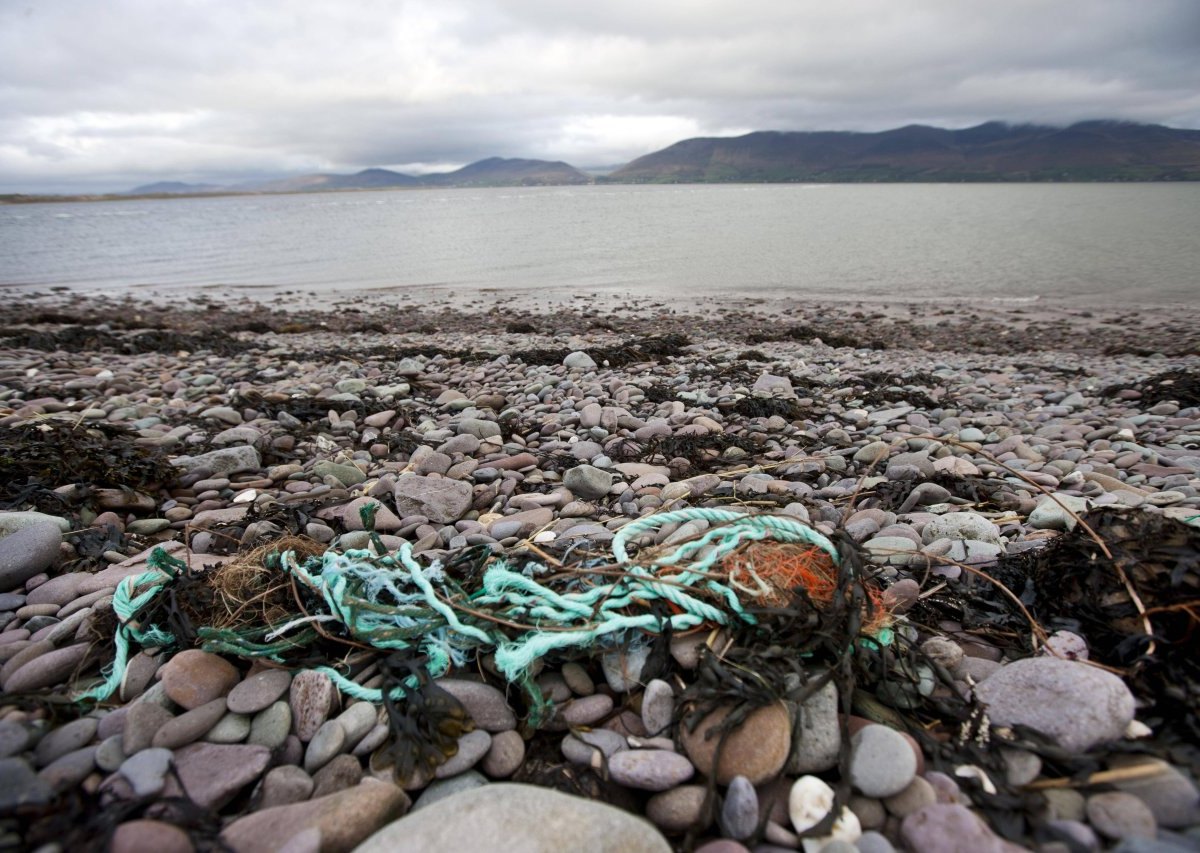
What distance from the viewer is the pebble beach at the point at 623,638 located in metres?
1.49

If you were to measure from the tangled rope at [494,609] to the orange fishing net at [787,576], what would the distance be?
0.04m

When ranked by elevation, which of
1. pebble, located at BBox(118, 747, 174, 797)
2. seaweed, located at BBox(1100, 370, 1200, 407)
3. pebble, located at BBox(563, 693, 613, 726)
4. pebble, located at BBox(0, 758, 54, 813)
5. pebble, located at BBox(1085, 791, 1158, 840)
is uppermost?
pebble, located at BBox(0, 758, 54, 813)

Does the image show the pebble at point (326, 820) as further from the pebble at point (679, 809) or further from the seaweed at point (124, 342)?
the seaweed at point (124, 342)

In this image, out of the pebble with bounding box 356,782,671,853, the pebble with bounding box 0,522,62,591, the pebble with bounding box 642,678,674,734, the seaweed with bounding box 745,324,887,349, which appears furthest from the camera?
the seaweed with bounding box 745,324,887,349

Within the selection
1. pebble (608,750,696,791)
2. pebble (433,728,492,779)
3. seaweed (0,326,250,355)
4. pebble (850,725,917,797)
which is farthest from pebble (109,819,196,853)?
seaweed (0,326,250,355)

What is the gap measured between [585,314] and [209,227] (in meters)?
46.6

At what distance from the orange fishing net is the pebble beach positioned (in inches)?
2.9

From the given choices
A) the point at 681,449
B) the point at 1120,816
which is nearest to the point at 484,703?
the point at 1120,816

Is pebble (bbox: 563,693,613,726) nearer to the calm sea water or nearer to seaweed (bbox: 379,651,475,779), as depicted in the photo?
seaweed (bbox: 379,651,475,779)

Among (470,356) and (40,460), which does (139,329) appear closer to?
(470,356)

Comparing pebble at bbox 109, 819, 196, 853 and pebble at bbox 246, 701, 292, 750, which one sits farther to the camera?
pebble at bbox 246, 701, 292, 750

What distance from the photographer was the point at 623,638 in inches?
77.6

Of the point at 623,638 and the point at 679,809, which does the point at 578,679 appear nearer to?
the point at 623,638

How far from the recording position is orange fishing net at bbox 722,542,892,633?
6.61 feet
